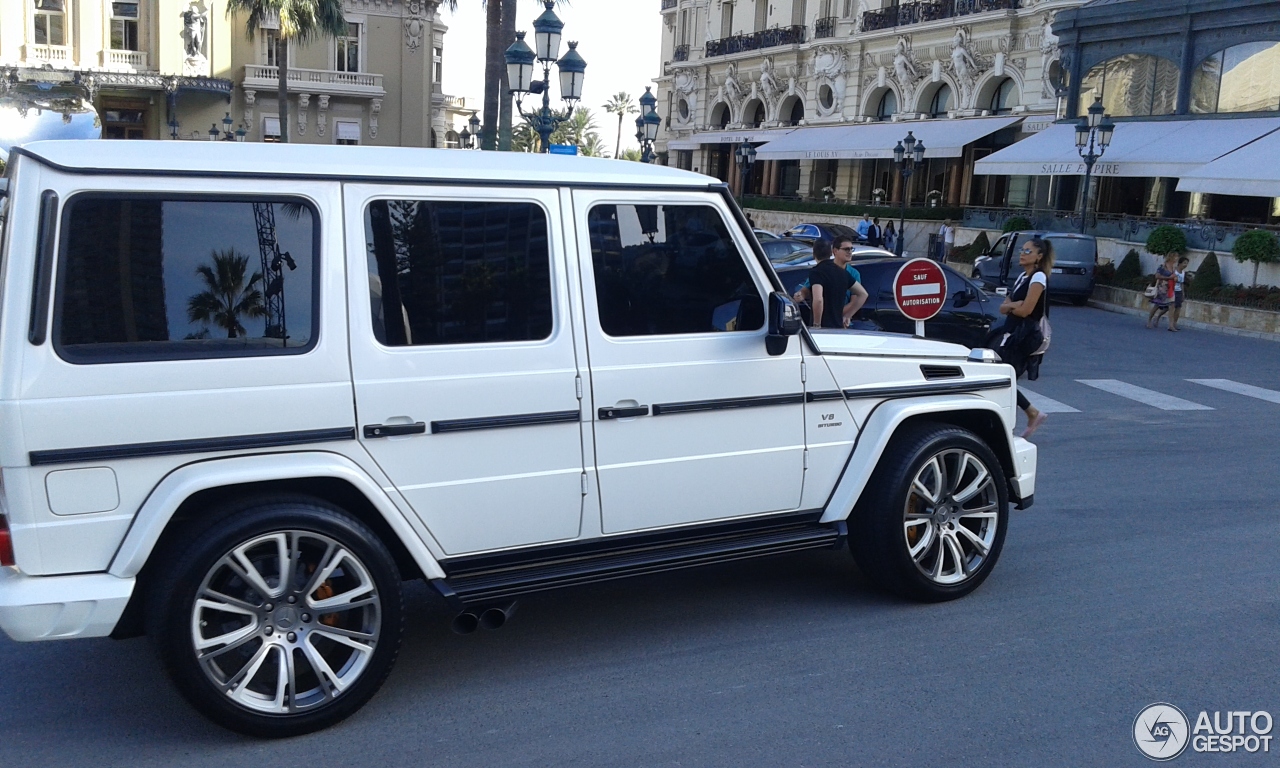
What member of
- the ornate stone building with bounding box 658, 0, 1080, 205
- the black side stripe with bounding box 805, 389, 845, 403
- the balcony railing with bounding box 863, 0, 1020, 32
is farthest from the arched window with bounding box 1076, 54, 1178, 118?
the black side stripe with bounding box 805, 389, 845, 403

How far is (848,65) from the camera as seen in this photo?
49406mm

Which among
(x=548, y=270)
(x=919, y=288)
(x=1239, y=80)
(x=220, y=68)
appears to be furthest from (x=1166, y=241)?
(x=220, y=68)

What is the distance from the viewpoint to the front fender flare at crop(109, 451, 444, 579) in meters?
3.87

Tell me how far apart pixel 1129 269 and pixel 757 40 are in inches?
1235

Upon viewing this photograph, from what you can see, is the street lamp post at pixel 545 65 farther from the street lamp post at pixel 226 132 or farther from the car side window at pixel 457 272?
the street lamp post at pixel 226 132

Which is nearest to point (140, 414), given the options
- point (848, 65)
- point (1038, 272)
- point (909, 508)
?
point (909, 508)

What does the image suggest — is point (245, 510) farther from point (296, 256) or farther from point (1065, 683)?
point (1065, 683)

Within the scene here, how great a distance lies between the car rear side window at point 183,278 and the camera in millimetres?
3842

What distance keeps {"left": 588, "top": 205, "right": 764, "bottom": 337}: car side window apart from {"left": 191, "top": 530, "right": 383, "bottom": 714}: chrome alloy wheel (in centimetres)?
142

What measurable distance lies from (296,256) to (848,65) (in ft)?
158

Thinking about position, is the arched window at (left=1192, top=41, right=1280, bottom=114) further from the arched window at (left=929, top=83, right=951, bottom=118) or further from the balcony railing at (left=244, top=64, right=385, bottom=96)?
the balcony railing at (left=244, top=64, right=385, bottom=96)

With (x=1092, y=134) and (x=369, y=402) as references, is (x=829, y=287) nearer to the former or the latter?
(x=369, y=402)

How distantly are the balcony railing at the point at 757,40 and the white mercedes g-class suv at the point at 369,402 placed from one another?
50.1 m

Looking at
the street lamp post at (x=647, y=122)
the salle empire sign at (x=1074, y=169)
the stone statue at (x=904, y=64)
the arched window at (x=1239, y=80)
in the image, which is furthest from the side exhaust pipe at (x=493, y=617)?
the stone statue at (x=904, y=64)
